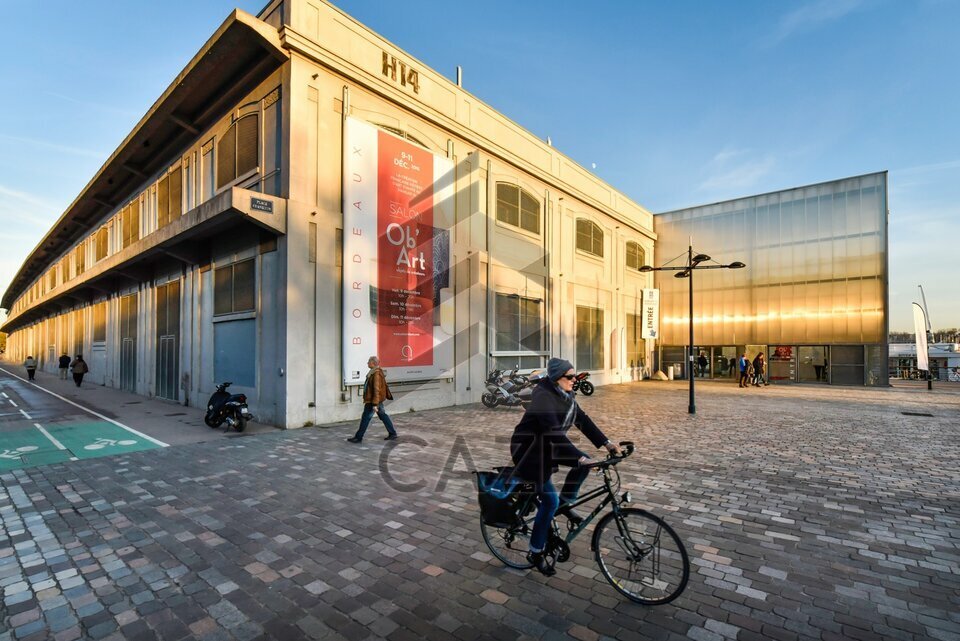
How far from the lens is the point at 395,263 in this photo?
12773 millimetres

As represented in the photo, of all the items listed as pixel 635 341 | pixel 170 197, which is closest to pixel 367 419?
pixel 170 197

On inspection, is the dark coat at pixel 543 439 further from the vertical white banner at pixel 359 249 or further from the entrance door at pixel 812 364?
the entrance door at pixel 812 364

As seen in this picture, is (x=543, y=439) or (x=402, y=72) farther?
(x=402, y=72)

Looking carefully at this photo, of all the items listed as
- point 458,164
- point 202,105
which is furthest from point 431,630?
point 202,105

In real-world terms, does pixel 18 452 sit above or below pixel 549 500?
below

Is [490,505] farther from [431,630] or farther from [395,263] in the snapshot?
[395,263]

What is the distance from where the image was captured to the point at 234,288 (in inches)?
498

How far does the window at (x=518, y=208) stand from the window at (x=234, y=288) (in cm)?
893

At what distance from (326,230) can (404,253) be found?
2.35m

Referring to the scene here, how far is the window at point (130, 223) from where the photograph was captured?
1983 cm

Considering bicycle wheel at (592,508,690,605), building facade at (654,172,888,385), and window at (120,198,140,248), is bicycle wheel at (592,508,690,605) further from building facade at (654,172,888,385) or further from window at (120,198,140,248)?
building facade at (654,172,888,385)

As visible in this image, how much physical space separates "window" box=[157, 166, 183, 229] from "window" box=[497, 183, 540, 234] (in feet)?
37.0

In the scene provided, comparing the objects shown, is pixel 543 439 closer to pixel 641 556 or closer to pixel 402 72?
pixel 641 556

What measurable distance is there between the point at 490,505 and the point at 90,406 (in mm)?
16897
